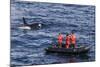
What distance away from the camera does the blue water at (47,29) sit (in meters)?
2.45

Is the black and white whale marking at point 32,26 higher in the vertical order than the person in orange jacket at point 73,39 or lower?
higher

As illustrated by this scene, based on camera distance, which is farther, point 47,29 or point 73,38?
point 73,38

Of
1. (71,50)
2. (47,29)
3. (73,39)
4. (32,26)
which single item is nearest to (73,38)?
(73,39)

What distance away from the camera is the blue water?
245 cm

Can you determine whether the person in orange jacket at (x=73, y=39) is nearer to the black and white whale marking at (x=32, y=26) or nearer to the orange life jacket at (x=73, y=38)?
the orange life jacket at (x=73, y=38)

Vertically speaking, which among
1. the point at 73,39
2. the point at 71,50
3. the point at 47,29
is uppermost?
the point at 47,29

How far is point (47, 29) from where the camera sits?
102 inches

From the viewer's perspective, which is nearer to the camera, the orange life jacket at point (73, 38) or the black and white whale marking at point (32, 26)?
the black and white whale marking at point (32, 26)

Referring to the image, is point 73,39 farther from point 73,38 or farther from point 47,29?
point 47,29

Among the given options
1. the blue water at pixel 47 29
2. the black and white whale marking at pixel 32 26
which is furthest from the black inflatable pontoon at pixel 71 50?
the black and white whale marking at pixel 32 26

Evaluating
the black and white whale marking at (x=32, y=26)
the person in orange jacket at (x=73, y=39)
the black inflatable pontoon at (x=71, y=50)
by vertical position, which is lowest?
the black inflatable pontoon at (x=71, y=50)
